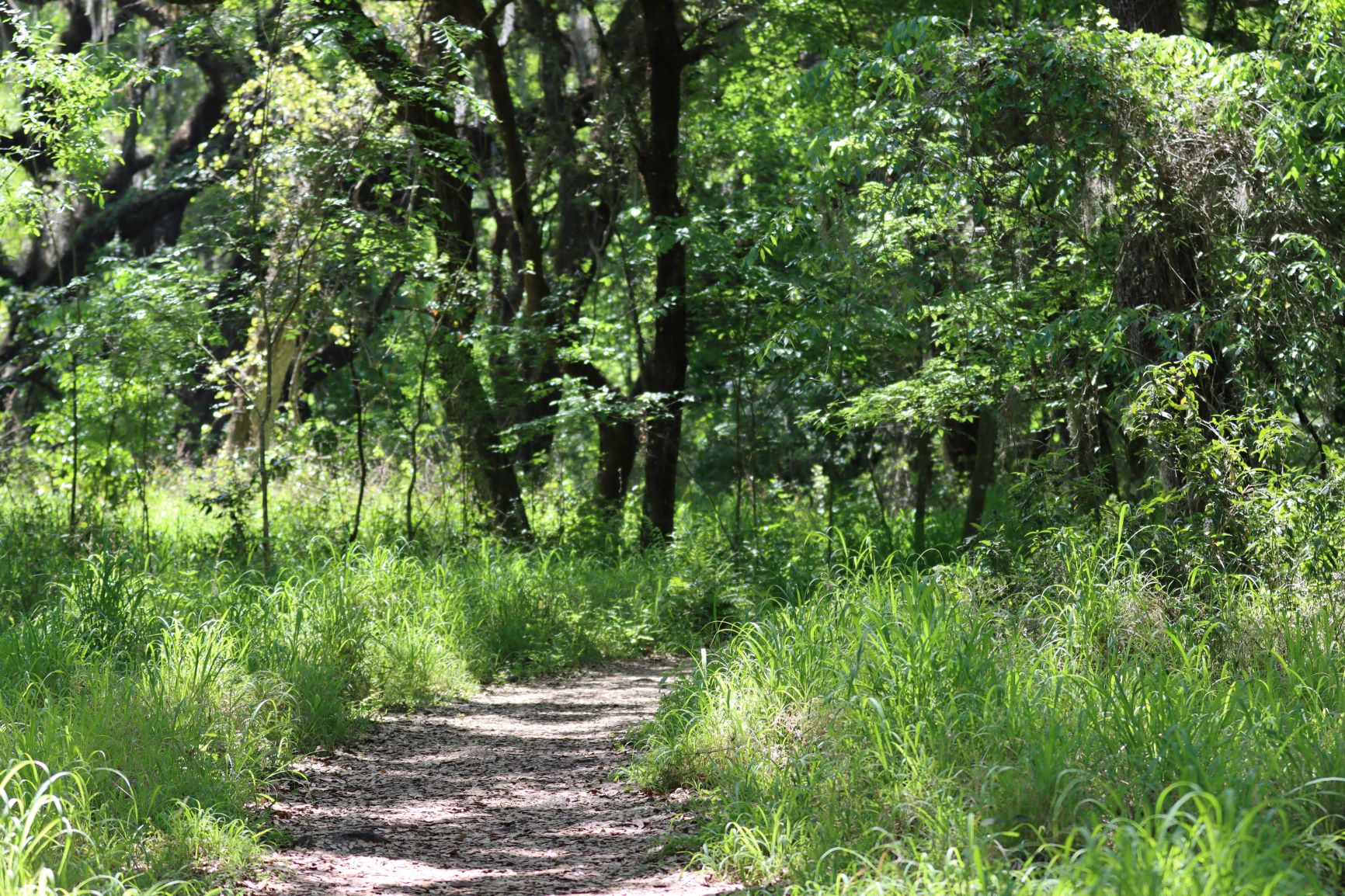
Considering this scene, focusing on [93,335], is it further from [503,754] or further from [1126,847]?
[1126,847]

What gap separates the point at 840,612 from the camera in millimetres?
5707

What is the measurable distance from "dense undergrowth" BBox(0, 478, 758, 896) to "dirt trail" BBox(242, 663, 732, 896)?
218mm

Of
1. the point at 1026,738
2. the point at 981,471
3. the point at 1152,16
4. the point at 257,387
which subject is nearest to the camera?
the point at 1026,738

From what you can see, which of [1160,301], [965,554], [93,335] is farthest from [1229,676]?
[93,335]

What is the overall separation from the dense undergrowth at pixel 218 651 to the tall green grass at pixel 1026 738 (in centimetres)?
179

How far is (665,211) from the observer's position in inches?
467

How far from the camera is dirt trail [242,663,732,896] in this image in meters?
4.33

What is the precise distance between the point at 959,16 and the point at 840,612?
773 centimetres

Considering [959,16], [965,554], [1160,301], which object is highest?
[959,16]

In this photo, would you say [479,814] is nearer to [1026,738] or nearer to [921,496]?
[1026,738]

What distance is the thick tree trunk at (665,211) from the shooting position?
11.7 metres

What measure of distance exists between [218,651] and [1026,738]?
3.84 metres

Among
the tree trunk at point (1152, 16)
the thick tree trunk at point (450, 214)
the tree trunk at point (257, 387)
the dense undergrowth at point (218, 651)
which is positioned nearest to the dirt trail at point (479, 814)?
the dense undergrowth at point (218, 651)

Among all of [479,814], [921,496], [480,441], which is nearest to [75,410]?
[480,441]
